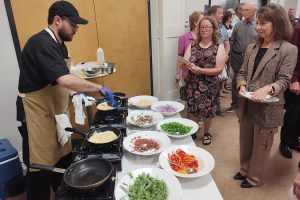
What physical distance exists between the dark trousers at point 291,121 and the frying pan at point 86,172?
2.07 metres

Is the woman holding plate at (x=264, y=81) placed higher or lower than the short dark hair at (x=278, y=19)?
lower

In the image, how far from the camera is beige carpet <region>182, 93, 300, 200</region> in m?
2.03

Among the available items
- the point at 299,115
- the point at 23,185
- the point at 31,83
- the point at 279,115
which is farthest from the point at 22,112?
the point at 299,115

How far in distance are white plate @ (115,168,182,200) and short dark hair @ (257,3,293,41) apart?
1318 millimetres

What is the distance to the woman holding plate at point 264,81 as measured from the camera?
1.63 meters

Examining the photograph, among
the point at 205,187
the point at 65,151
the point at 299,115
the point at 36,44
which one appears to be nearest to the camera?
the point at 205,187

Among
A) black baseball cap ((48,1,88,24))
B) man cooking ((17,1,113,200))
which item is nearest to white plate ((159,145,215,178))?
man cooking ((17,1,113,200))

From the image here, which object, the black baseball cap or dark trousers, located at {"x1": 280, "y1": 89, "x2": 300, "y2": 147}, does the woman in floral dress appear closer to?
dark trousers, located at {"x1": 280, "y1": 89, "x2": 300, "y2": 147}

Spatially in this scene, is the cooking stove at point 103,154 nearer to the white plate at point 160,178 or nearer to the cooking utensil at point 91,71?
the white plate at point 160,178

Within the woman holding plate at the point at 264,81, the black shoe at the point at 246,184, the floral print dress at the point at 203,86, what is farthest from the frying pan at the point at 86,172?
the floral print dress at the point at 203,86

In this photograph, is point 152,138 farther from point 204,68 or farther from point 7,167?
point 7,167

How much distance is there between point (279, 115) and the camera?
1.78 meters

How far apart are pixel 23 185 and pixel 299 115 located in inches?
112

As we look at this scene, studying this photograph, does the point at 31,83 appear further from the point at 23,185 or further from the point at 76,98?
the point at 23,185
